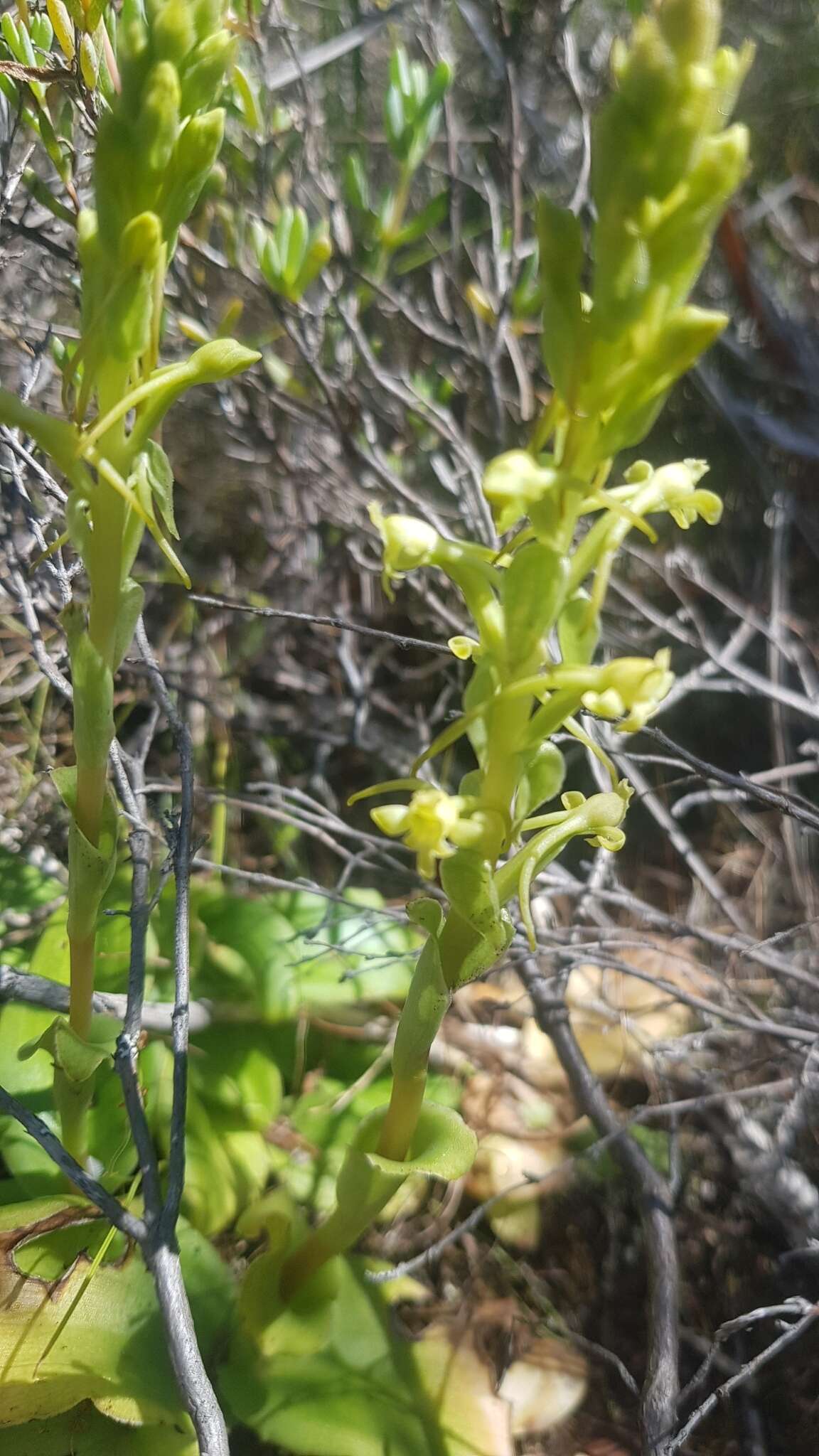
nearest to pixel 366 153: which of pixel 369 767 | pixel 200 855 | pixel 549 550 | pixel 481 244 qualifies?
pixel 481 244

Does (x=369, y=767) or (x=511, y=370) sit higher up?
(x=511, y=370)

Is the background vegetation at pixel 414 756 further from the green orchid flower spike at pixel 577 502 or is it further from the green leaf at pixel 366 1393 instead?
the green orchid flower spike at pixel 577 502

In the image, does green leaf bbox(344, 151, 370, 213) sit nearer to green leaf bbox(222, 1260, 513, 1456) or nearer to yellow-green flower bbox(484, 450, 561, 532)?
yellow-green flower bbox(484, 450, 561, 532)

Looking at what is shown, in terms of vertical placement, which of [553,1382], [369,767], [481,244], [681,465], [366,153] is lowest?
[553,1382]

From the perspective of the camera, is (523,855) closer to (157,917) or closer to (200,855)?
(157,917)

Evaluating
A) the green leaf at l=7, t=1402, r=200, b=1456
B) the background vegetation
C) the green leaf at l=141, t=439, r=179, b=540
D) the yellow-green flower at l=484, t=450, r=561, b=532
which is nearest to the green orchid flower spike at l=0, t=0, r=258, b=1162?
the green leaf at l=141, t=439, r=179, b=540

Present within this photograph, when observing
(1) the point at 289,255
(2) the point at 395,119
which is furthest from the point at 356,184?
(1) the point at 289,255

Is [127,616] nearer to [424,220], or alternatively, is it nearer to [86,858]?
[86,858]
